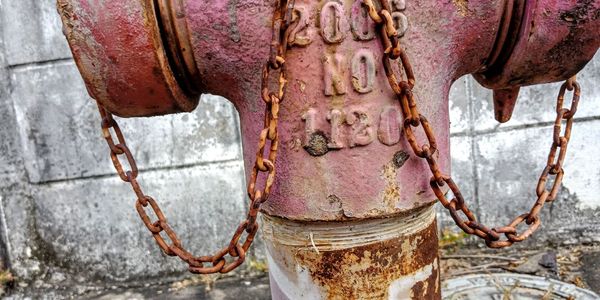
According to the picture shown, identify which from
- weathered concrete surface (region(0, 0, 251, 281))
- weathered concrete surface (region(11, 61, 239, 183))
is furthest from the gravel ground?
weathered concrete surface (region(11, 61, 239, 183))

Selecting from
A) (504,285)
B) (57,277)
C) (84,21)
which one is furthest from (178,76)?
(57,277)

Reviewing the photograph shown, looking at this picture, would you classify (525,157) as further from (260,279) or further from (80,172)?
(80,172)

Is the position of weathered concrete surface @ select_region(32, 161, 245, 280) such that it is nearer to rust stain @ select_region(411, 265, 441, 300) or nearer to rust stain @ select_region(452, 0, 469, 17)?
rust stain @ select_region(411, 265, 441, 300)

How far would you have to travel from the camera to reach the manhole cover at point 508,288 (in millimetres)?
1951

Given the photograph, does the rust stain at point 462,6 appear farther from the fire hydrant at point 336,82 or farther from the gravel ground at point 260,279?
the gravel ground at point 260,279

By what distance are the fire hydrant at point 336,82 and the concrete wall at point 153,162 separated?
4.41ft

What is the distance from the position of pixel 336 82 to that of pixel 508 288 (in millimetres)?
1394

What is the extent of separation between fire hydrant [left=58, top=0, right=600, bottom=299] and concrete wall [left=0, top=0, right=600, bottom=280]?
135 cm

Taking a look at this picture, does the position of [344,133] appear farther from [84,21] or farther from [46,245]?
[46,245]

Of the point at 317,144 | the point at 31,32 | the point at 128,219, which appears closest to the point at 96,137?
the point at 128,219

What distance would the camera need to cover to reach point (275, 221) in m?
1.12

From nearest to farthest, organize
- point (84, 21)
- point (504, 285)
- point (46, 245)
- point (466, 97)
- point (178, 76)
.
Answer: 1. point (84, 21)
2. point (178, 76)
3. point (504, 285)
4. point (466, 97)
5. point (46, 245)

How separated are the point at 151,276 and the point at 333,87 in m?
1.90

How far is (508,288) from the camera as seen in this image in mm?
2004
